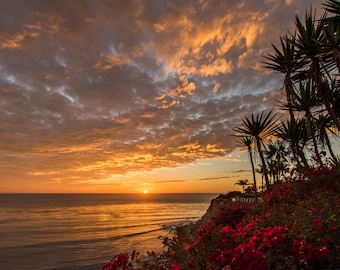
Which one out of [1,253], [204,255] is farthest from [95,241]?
[204,255]

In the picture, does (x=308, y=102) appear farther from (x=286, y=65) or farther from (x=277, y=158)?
(x=277, y=158)

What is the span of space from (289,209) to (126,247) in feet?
68.3

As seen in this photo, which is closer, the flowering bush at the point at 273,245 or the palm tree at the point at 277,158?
the flowering bush at the point at 273,245

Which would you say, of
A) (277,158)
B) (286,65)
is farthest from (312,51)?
(277,158)

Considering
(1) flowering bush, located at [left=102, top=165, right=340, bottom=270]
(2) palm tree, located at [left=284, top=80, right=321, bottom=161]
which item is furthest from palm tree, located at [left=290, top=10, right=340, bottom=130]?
(1) flowering bush, located at [left=102, top=165, right=340, bottom=270]

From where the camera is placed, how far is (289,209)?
7918 millimetres

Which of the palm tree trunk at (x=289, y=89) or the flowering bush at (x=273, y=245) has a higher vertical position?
the palm tree trunk at (x=289, y=89)

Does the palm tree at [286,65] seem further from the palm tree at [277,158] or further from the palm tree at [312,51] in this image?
the palm tree at [277,158]

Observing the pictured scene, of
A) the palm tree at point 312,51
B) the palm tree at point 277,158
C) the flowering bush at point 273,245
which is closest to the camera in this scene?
the flowering bush at point 273,245

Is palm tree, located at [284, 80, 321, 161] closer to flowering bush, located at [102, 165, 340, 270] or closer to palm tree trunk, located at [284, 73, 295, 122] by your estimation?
palm tree trunk, located at [284, 73, 295, 122]

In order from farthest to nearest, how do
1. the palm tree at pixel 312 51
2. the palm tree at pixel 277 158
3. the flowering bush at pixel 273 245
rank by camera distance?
1. the palm tree at pixel 277 158
2. the palm tree at pixel 312 51
3. the flowering bush at pixel 273 245

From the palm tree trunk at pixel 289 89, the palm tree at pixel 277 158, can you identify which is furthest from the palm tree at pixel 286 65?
the palm tree at pixel 277 158

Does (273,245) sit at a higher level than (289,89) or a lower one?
lower

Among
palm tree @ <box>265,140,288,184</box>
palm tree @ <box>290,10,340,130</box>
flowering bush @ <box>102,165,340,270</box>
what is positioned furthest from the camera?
palm tree @ <box>265,140,288,184</box>
